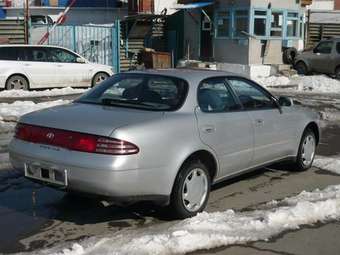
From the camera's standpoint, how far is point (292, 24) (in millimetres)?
26875

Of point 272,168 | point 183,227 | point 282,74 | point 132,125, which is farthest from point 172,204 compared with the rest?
point 282,74

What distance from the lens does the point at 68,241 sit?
5234 mm

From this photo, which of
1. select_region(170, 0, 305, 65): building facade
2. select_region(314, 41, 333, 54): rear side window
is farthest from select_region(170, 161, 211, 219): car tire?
select_region(170, 0, 305, 65): building facade

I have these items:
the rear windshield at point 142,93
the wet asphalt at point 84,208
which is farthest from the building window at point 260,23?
the rear windshield at point 142,93

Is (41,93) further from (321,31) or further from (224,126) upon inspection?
(321,31)

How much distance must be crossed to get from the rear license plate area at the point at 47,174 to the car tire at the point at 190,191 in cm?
104

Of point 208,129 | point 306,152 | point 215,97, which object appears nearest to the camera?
point 208,129

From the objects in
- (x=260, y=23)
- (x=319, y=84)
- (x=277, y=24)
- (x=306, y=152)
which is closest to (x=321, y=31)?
(x=277, y=24)

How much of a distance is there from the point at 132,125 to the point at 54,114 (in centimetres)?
91

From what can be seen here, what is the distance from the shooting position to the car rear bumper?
204 inches

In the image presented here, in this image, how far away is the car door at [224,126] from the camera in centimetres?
606

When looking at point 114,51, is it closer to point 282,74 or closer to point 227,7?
point 227,7

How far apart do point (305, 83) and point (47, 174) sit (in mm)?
18077

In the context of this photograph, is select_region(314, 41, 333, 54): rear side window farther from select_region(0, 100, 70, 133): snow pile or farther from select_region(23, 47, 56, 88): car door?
select_region(0, 100, 70, 133): snow pile
